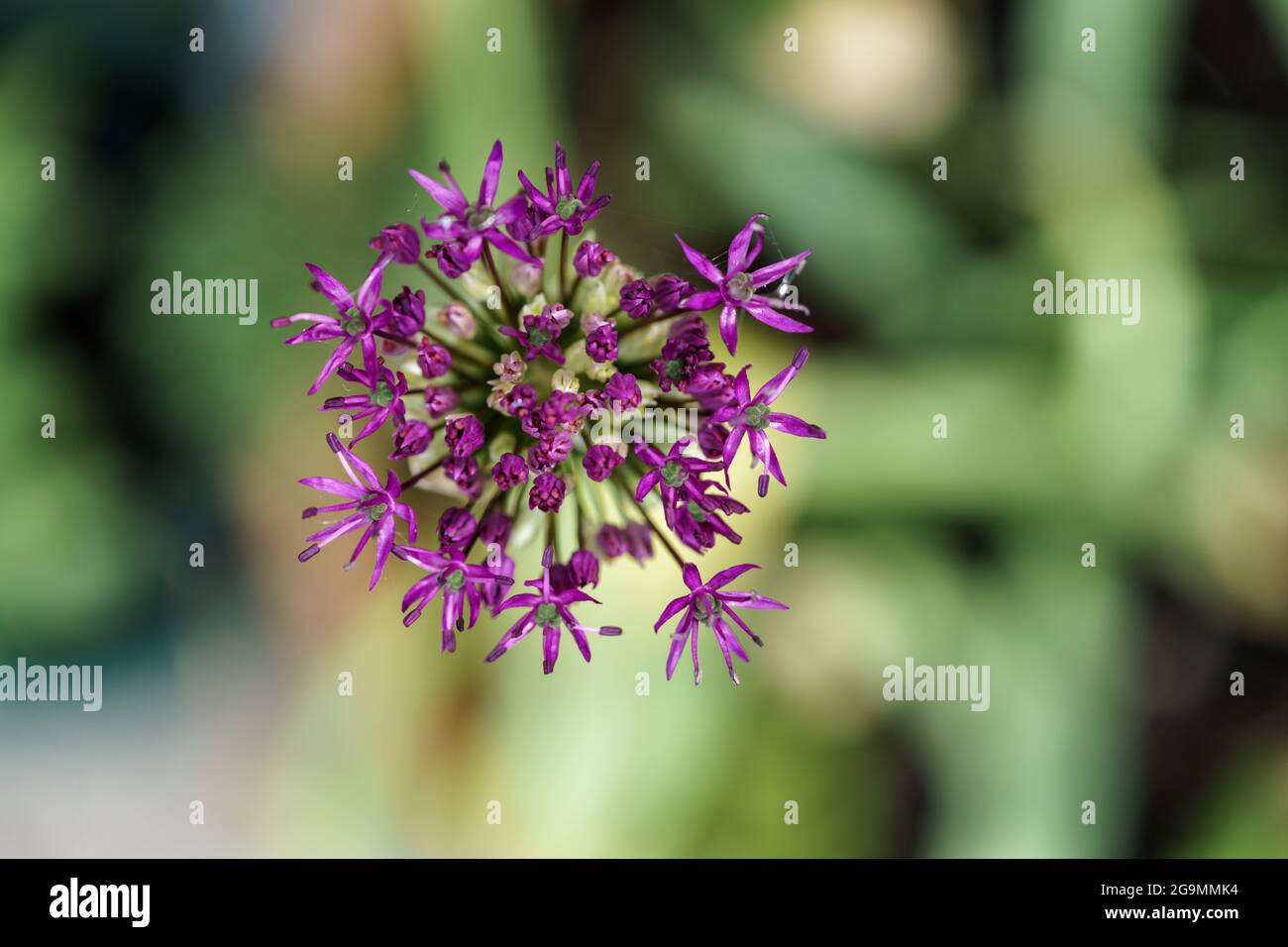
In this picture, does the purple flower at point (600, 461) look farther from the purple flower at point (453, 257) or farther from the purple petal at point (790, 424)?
the purple flower at point (453, 257)

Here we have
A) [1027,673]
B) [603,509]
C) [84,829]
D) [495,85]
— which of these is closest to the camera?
[603,509]

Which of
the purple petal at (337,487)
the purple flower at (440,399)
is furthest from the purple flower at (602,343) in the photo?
the purple petal at (337,487)

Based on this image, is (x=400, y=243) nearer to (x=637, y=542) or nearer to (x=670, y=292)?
(x=670, y=292)

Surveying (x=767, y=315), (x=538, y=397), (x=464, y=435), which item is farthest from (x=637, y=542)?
(x=767, y=315)

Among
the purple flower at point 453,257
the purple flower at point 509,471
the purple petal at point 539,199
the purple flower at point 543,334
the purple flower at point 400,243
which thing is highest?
the purple petal at point 539,199

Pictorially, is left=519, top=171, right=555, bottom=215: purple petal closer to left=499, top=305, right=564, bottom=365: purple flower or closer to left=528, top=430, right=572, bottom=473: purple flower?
left=499, top=305, right=564, bottom=365: purple flower

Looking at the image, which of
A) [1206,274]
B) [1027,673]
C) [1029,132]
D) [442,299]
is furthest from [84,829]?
[1206,274]

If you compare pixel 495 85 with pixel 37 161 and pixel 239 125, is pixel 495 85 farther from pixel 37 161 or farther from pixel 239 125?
pixel 37 161
